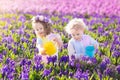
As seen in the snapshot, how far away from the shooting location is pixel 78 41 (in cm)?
734

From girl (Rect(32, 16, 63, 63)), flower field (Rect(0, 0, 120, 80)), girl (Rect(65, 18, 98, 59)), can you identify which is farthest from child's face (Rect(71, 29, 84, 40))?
flower field (Rect(0, 0, 120, 80))

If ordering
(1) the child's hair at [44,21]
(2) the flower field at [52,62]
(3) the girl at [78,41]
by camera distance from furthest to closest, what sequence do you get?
(1) the child's hair at [44,21] < (3) the girl at [78,41] < (2) the flower field at [52,62]

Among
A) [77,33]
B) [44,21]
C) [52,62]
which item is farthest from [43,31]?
[52,62]

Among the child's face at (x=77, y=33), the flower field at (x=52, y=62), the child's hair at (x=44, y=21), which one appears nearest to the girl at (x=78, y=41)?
the child's face at (x=77, y=33)

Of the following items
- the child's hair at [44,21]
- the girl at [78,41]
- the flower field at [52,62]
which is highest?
the child's hair at [44,21]

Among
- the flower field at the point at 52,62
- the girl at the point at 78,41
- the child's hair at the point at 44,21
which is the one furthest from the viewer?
the child's hair at the point at 44,21

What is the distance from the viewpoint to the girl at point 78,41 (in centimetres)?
707

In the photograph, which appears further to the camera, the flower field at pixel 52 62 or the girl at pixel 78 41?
the girl at pixel 78 41

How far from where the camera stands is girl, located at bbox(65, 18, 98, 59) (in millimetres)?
7072

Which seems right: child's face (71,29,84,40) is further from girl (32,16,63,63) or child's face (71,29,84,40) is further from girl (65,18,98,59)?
girl (32,16,63,63)

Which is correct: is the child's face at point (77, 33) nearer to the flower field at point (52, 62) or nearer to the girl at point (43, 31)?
the girl at point (43, 31)

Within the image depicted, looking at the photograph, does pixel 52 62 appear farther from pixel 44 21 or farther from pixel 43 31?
pixel 44 21

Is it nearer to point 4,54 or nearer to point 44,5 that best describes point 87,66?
point 4,54

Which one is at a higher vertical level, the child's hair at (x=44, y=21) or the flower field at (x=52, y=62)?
the child's hair at (x=44, y=21)
